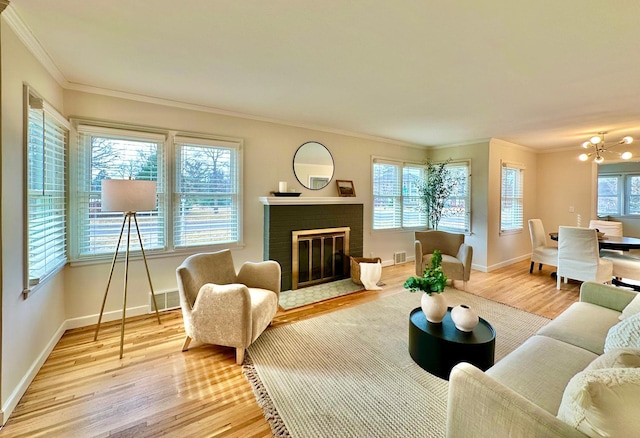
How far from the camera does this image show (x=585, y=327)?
6.35ft

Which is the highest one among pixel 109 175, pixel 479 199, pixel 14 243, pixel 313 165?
pixel 313 165

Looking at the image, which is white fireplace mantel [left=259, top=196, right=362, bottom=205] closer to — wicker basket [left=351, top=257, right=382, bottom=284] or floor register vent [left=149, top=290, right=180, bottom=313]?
wicker basket [left=351, top=257, right=382, bottom=284]

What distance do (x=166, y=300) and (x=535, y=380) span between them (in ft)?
11.4

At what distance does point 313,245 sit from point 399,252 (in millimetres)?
2167

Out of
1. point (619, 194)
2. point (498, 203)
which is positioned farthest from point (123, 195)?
point (619, 194)

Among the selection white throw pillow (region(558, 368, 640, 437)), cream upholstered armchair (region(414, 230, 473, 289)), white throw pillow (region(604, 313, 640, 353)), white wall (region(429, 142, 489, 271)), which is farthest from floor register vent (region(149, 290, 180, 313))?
white wall (region(429, 142, 489, 271))

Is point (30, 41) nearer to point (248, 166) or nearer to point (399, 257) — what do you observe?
point (248, 166)

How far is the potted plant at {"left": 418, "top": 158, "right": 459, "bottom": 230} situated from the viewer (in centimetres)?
554

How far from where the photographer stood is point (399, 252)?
5660 millimetres

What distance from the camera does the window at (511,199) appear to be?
18.0ft

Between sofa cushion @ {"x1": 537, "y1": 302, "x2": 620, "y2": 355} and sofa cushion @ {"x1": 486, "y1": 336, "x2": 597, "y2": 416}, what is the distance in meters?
0.10

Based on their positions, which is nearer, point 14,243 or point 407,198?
point 14,243

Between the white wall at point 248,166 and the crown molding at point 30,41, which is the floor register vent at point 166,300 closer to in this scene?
the white wall at point 248,166

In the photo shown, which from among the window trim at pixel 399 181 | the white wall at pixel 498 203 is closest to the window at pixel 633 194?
the white wall at pixel 498 203
